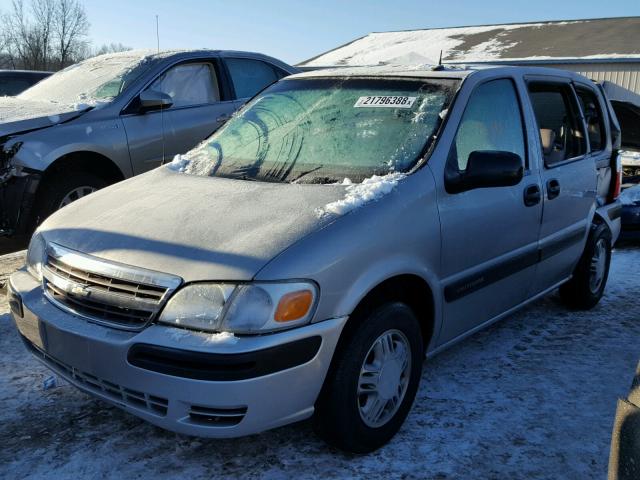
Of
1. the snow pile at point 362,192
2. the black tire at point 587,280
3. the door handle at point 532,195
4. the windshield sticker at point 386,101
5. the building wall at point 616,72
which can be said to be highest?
the building wall at point 616,72

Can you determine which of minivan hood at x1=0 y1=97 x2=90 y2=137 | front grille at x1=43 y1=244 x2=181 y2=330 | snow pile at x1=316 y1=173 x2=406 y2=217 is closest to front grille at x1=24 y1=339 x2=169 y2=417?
front grille at x1=43 y1=244 x2=181 y2=330

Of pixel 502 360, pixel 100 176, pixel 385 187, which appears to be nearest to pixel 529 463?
pixel 502 360

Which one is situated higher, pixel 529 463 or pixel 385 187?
pixel 385 187

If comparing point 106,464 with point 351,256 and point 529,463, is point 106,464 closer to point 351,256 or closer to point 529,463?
point 351,256

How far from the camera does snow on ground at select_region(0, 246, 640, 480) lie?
8.48 ft

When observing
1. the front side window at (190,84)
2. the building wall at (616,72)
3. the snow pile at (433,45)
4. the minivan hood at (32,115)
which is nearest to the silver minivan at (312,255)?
Answer: the minivan hood at (32,115)

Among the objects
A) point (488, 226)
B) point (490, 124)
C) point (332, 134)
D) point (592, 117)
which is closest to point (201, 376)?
point (332, 134)

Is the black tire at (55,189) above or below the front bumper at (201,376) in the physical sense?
above

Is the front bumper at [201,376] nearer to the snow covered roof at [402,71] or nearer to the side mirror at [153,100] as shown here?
the snow covered roof at [402,71]

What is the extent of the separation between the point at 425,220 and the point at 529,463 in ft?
3.81

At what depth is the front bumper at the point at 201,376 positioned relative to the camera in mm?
2174

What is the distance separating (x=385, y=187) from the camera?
2678 mm

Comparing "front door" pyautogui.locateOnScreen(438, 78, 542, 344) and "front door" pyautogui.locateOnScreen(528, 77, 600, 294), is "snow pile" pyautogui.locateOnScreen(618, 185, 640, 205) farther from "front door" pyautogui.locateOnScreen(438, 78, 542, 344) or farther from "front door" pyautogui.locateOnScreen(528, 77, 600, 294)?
"front door" pyautogui.locateOnScreen(438, 78, 542, 344)

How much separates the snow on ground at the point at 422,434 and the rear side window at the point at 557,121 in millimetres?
1323
